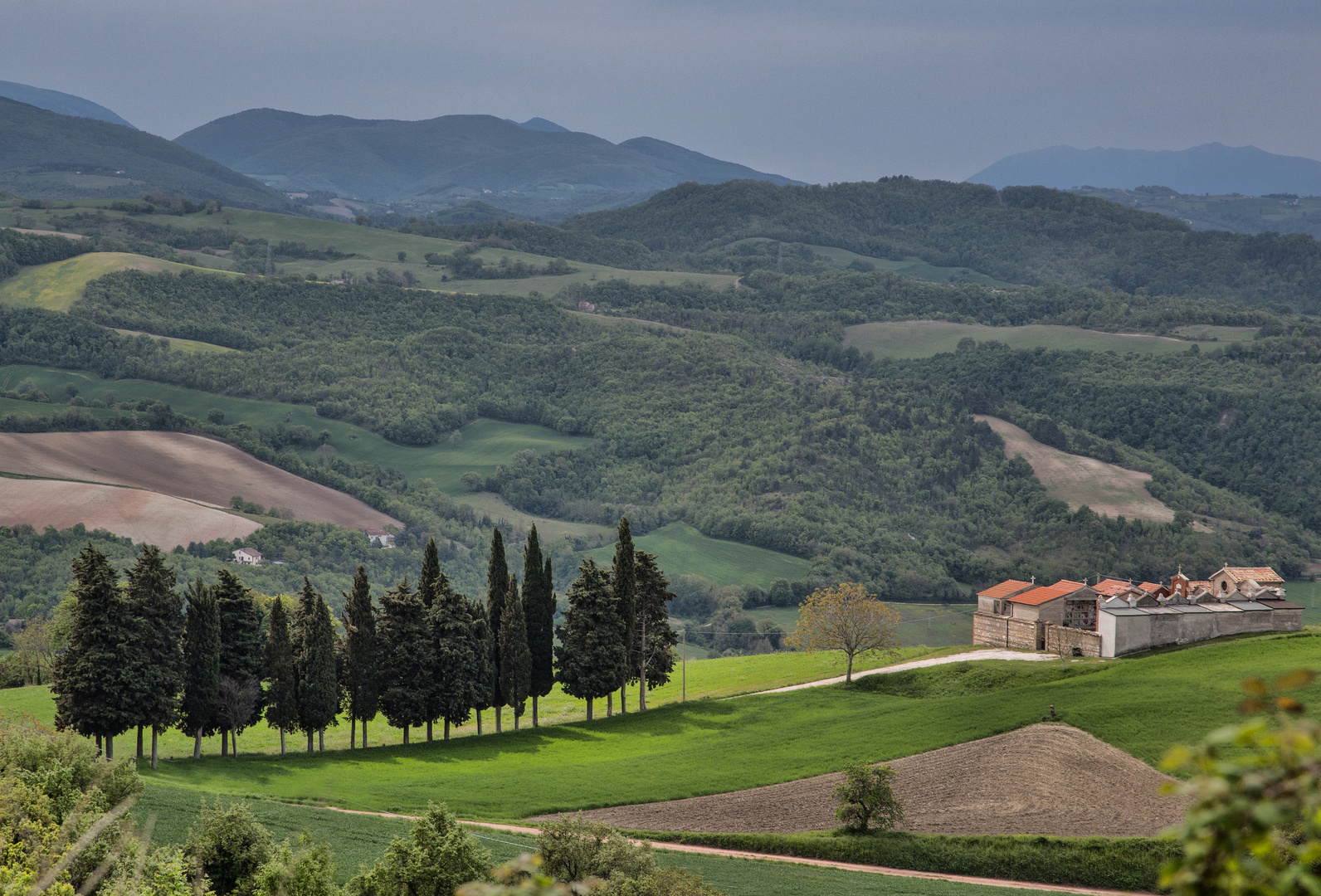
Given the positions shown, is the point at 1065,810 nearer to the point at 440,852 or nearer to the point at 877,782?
the point at 877,782

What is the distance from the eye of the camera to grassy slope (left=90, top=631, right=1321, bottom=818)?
181 feet

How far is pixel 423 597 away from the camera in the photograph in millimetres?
73312

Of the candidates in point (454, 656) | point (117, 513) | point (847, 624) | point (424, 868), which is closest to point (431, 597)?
point (454, 656)

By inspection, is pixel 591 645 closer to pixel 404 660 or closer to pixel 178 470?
pixel 404 660

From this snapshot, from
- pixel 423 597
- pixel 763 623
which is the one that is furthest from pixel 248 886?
pixel 763 623

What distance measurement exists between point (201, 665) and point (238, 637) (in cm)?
281

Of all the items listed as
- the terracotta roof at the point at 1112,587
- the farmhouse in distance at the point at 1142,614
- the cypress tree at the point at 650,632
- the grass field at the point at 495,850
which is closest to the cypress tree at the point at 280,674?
the grass field at the point at 495,850

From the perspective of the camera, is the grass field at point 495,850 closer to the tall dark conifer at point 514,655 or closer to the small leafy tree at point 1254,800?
the tall dark conifer at point 514,655

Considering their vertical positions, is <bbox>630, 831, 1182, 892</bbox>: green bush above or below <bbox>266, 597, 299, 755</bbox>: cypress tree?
below

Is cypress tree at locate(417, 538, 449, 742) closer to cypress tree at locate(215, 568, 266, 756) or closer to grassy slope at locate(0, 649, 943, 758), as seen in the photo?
grassy slope at locate(0, 649, 943, 758)

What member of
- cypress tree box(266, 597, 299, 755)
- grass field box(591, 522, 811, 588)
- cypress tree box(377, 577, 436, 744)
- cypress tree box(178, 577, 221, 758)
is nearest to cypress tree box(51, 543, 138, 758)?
cypress tree box(178, 577, 221, 758)

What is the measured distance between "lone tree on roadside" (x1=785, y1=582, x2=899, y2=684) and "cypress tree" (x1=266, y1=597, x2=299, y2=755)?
112 feet

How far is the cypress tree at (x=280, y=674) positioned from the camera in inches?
2518

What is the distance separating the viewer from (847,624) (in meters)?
81.6
